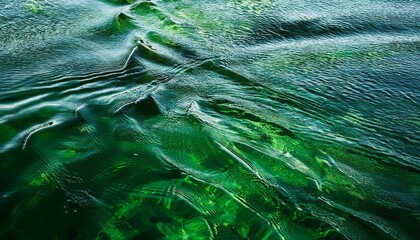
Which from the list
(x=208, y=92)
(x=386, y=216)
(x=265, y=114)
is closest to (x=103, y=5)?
(x=208, y=92)

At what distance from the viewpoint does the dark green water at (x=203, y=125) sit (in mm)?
1498

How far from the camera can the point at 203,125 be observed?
1.96 meters

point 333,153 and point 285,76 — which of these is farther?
point 285,76

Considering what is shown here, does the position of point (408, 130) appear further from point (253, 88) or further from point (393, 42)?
point (393, 42)

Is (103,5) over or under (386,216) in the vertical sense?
over

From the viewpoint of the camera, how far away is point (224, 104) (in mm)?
2127

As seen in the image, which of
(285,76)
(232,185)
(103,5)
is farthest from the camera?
(103,5)

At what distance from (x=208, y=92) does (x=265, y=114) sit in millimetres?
340

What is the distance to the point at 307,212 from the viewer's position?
1.55 m

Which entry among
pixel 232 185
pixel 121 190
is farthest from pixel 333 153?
pixel 121 190

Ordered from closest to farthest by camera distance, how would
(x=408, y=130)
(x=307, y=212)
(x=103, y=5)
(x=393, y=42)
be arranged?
(x=307, y=212) → (x=408, y=130) → (x=393, y=42) → (x=103, y=5)

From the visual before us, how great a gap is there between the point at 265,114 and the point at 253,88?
0.83 ft

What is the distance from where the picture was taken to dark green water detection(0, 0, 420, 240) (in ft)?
4.91

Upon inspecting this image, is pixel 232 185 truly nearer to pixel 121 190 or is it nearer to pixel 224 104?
pixel 121 190
